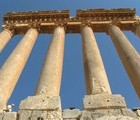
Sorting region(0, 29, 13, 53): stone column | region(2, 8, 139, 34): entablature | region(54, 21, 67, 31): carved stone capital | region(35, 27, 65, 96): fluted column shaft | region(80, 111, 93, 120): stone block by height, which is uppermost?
region(2, 8, 139, 34): entablature

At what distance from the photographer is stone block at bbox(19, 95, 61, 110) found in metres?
12.7

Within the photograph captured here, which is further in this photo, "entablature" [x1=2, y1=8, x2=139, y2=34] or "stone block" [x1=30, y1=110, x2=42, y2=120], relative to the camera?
"entablature" [x1=2, y1=8, x2=139, y2=34]

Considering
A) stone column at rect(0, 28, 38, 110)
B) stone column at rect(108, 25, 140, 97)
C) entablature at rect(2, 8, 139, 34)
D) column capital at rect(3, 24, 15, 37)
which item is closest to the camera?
stone column at rect(0, 28, 38, 110)

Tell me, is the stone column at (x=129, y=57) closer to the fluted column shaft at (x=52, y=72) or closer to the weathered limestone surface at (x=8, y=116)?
the fluted column shaft at (x=52, y=72)

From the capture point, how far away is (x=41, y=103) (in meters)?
13.1

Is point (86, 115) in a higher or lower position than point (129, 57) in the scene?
lower

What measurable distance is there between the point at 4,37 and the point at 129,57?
11384 millimetres

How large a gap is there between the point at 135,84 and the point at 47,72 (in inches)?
213

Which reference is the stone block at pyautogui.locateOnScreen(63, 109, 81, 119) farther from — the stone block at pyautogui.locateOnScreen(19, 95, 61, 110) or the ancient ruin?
the stone block at pyautogui.locateOnScreen(19, 95, 61, 110)

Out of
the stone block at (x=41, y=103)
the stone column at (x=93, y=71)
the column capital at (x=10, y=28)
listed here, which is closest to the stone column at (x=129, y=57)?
the stone column at (x=93, y=71)

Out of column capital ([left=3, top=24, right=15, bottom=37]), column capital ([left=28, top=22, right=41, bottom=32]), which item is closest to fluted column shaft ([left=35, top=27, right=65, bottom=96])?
column capital ([left=28, top=22, right=41, bottom=32])

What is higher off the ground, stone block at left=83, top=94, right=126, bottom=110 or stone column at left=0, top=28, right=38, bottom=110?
stone column at left=0, top=28, right=38, bottom=110

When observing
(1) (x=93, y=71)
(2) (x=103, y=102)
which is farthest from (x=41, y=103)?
(1) (x=93, y=71)

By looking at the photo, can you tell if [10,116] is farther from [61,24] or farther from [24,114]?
[61,24]
